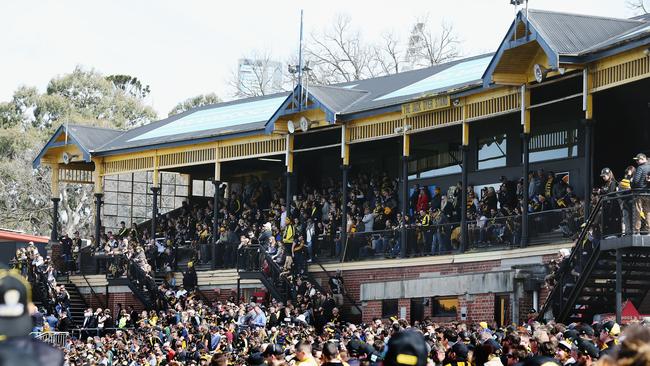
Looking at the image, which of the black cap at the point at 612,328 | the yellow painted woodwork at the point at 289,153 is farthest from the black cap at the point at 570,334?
the yellow painted woodwork at the point at 289,153

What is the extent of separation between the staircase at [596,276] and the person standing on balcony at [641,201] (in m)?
0.47

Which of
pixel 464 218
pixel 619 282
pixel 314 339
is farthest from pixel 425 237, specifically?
pixel 314 339

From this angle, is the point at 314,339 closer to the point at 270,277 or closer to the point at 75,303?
the point at 270,277

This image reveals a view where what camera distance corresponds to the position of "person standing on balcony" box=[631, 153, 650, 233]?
22.4 m

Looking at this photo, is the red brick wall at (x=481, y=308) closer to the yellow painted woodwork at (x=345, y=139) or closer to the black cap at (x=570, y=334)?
the yellow painted woodwork at (x=345, y=139)

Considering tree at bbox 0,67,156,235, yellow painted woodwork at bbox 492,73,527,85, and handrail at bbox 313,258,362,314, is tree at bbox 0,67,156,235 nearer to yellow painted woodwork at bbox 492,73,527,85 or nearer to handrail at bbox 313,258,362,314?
handrail at bbox 313,258,362,314

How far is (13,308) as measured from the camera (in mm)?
6566

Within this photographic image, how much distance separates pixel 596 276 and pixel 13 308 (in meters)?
18.9

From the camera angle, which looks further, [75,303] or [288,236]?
[75,303]

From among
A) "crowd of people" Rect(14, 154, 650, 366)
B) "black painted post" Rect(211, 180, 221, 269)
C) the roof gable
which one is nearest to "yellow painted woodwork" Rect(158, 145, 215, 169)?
"black painted post" Rect(211, 180, 221, 269)

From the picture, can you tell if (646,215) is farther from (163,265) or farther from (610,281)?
(163,265)

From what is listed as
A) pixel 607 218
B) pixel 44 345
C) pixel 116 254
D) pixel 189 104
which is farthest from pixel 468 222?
pixel 189 104

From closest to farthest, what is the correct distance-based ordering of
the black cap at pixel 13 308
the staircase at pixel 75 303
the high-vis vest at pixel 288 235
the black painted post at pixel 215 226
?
the black cap at pixel 13 308, the high-vis vest at pixel 288 235, the black painted post at pixel 215 226, the staircase at pixel 75 303

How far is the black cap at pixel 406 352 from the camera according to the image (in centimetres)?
775
